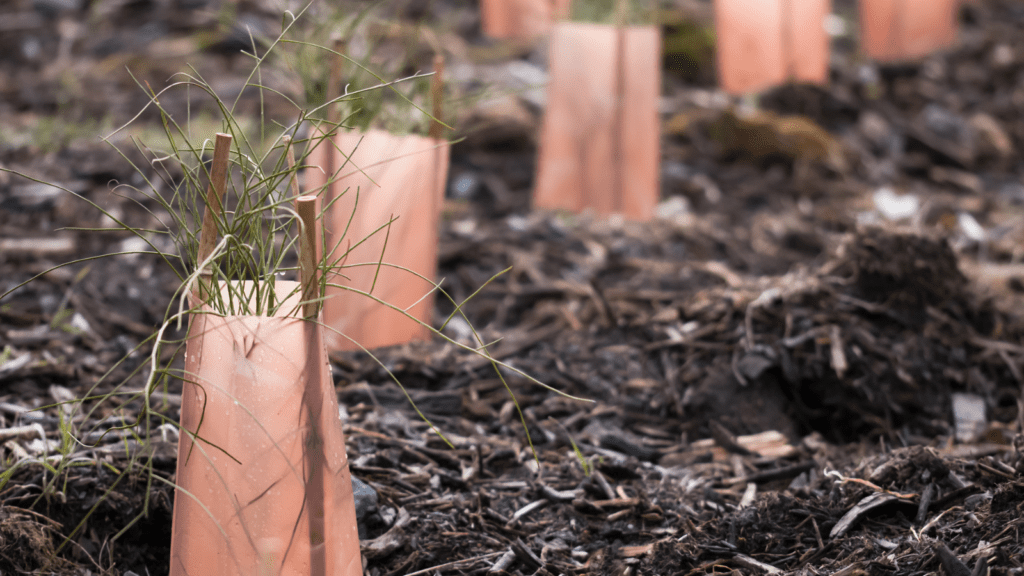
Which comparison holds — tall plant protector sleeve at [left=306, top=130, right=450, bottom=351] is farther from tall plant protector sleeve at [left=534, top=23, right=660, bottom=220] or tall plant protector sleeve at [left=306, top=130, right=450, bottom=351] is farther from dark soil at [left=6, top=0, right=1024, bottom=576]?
tall plant protector sleeve at [left=534, top=23, right=660, bottom=220]

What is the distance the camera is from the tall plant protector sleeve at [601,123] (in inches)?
88.4

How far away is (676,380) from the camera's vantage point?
167cm

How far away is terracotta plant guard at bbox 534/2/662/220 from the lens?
2246 millimetres

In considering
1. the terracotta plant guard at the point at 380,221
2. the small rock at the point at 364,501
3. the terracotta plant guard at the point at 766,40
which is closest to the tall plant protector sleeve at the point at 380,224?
the terracotta plant guard at the point at 380,221

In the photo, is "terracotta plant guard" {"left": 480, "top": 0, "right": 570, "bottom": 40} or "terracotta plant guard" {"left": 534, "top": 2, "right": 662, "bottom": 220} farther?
"terracotta plant guard" {"left": 480, "top": 0, "right": 570, "bottom": 40}

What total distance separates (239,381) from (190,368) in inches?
3.7

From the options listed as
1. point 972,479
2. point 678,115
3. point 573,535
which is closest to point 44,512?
point 573,535

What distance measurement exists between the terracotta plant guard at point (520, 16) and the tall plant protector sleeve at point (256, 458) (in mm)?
2117

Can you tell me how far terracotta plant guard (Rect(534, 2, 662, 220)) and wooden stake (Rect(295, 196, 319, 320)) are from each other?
1.50 metres

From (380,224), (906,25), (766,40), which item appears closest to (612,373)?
(380,224)

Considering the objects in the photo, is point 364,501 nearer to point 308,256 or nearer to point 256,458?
point 256,458

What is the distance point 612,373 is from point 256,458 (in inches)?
38.7

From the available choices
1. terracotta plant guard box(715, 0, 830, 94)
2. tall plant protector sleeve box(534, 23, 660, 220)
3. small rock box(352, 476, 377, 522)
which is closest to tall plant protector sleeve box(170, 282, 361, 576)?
small rock box(352, 476, 377, 522)

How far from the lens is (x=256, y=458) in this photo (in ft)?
2.88
